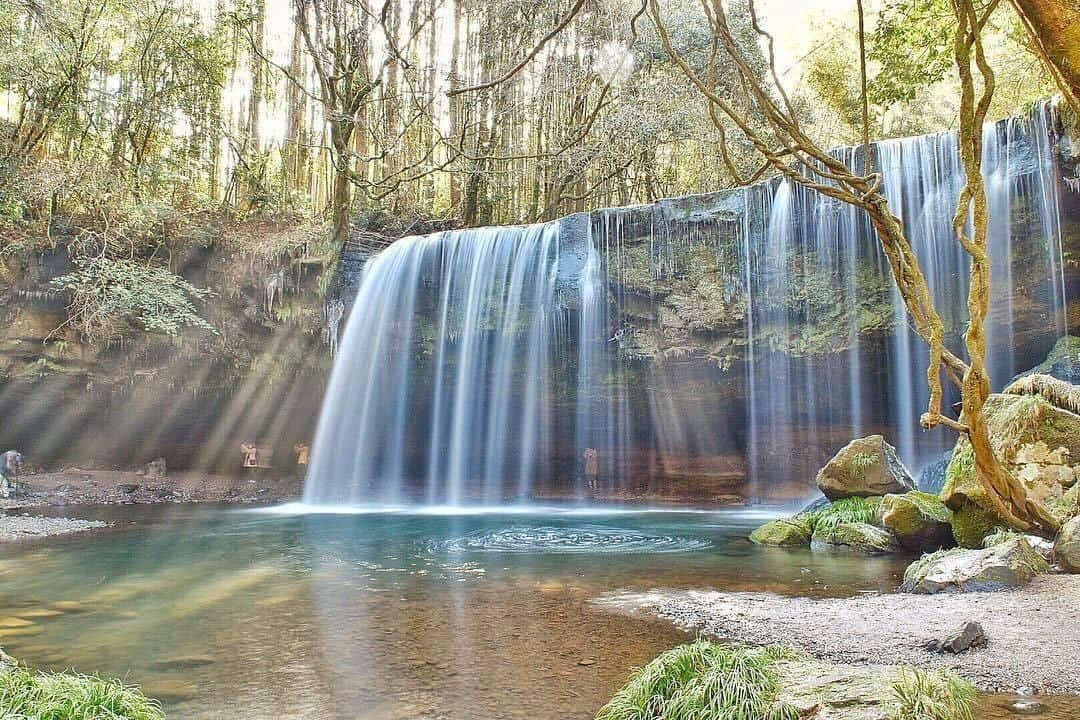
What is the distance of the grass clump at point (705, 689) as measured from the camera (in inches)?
108

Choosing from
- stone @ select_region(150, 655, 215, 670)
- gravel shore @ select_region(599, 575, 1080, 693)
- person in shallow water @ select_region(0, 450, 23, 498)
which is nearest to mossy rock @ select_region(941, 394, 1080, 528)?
gravel shore @ select_region(599, 575, 1080, 693)

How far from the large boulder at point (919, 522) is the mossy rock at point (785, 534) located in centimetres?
110

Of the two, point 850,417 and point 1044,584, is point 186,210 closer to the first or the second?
point 850,417

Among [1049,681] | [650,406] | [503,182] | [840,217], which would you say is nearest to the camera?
[1049,681]

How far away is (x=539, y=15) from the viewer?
54.6 ft

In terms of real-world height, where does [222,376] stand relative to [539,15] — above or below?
below

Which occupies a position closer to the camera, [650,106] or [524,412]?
[524,412]

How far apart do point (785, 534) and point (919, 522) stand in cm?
169

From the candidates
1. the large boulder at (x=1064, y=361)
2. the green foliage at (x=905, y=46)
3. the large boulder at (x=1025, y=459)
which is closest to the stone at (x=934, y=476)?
the large boulder at (x=1064, y=361)

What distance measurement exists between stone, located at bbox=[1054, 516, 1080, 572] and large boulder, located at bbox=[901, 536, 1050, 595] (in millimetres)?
130

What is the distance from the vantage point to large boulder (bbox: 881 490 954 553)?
7059mm

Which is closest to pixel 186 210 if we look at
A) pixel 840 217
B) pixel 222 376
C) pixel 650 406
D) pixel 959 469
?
pixel 222 376

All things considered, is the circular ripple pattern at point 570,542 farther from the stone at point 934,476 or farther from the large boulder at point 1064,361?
the large boulder at point 1064,361

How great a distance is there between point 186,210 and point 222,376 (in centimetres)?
388
